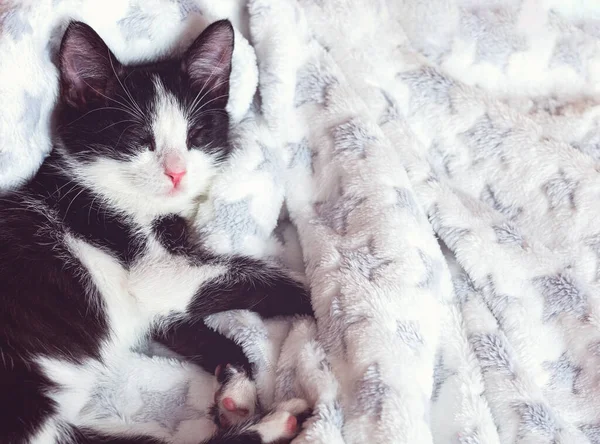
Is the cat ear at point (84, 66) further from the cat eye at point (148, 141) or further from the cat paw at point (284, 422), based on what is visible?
the cat paw at point (284, 422)

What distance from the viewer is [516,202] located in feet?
4.96

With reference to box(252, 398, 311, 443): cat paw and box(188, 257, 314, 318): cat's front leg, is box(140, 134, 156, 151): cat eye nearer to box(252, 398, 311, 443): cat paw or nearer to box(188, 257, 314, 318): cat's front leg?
box(188, 257, 314, 318): cat's front leg

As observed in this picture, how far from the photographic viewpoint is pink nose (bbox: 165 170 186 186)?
4.21 feet

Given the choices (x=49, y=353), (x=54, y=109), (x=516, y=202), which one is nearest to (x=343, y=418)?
(x=49, y=353)

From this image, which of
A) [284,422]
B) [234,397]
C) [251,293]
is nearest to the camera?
[284,422]

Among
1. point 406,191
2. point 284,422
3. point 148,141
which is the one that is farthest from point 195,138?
point 284,422

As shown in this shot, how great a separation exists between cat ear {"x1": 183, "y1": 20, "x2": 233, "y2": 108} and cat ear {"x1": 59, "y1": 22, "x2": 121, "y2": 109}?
0.52 ft

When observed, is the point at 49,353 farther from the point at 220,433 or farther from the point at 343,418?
the point at 343,418

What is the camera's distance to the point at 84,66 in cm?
126

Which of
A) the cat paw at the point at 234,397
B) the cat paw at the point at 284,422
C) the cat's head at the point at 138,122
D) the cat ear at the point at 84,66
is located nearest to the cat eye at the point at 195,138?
the cat's head at the point at 138,122

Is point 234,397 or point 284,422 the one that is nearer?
point 284,422

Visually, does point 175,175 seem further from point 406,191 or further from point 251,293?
point 406,191

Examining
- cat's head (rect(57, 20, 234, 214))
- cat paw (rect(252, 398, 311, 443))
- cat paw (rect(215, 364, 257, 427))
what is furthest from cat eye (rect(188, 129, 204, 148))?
cat paw (rect(252, 398, 311, 443))

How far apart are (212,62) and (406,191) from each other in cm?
50
